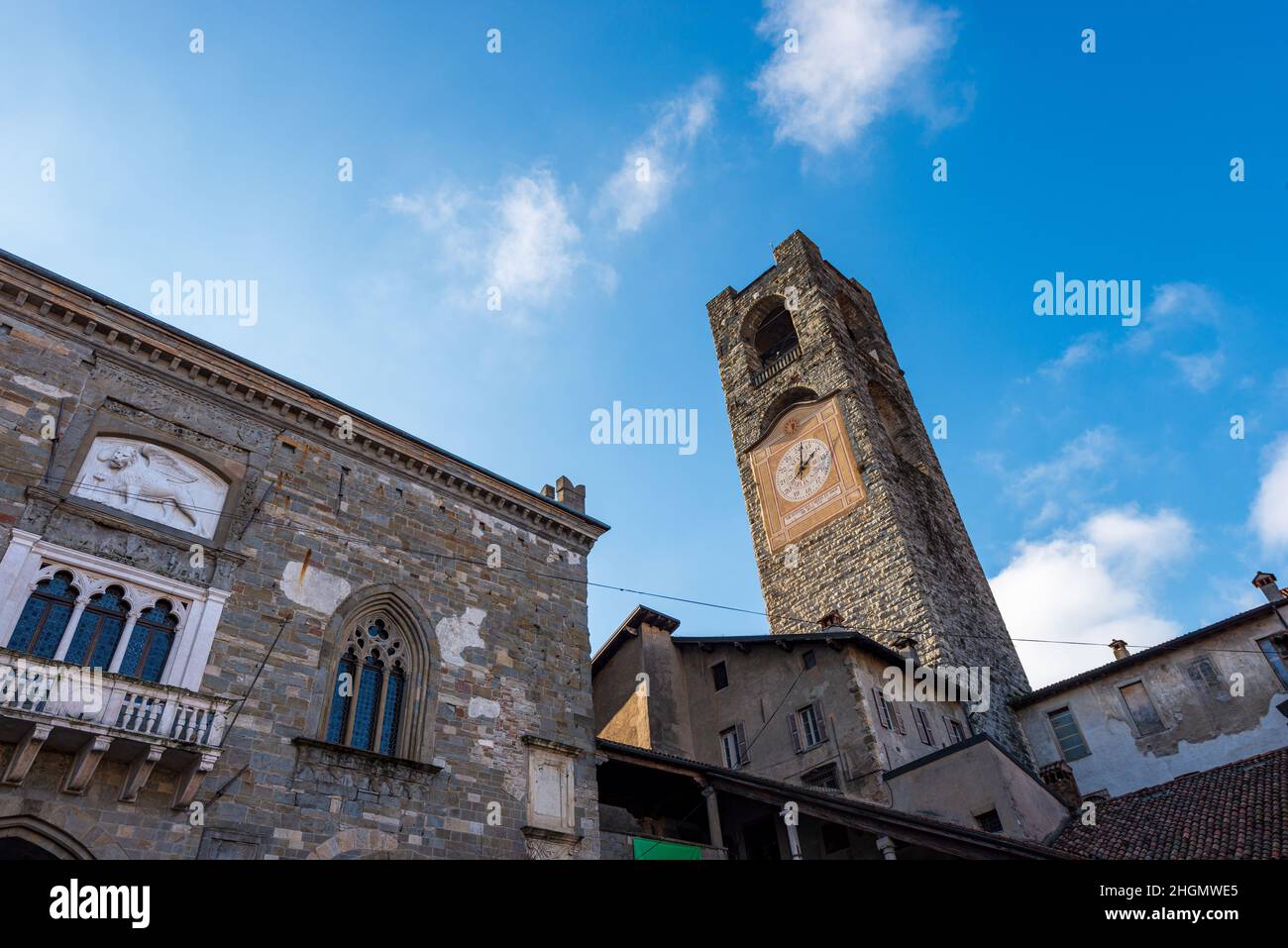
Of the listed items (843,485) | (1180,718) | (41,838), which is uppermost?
(843,485)

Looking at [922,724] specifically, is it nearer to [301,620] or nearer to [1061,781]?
[1061,781]

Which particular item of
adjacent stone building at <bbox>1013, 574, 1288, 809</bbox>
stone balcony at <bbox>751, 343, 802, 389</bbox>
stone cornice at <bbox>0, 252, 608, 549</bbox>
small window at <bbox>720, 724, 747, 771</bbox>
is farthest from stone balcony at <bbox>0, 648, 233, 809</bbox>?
stone balcony at <bbox>751, 343, 802, 389</bbox>

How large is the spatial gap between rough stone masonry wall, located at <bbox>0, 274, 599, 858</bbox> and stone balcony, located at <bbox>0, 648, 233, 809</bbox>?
0.22 m

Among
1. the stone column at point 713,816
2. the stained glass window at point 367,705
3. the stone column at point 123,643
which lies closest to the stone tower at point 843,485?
the stone column at point 713,816

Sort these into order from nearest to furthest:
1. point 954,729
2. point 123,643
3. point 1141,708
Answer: point 123,643, point 1141,708, point 954,729

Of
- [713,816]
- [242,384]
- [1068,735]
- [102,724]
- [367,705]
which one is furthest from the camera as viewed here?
[1068,735]

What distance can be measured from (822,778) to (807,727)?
124cm

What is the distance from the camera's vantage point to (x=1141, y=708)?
21.2 m

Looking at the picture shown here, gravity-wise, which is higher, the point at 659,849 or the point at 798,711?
the point at 798,711

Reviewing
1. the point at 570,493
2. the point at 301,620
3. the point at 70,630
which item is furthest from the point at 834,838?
the point at 70,630

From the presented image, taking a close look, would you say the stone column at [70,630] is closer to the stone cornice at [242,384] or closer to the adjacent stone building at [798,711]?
the stone cornice at [242,384]
